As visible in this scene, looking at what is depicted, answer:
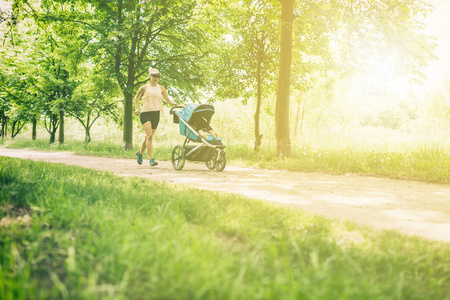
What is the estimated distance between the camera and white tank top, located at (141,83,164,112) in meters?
8.68

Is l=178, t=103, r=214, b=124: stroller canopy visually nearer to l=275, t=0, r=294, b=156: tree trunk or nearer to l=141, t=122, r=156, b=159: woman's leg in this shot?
l=141, t=122, r=156, b=159: woman's leg

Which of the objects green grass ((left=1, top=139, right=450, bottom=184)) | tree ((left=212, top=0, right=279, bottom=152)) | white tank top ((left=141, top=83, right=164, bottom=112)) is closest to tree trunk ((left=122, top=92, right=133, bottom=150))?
tree ((left=212, top=0, right=279, bottom=152))

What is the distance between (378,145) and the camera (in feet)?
32.2

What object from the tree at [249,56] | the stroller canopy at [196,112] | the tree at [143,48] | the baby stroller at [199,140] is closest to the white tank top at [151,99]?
the baby stroller at [199,140]

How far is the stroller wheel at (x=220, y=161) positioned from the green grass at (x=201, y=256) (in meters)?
4.59

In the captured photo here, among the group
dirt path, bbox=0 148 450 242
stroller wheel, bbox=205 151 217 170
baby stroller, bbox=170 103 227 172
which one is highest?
baby stroller, bbox=170 103 227 172

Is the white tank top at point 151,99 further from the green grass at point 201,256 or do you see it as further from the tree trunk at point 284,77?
the green grass at point 201,256

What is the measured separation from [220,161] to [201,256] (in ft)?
20.7

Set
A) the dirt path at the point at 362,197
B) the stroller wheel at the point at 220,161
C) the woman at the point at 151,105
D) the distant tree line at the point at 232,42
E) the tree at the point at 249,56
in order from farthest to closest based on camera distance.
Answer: the tree at the point at 249,56 < the distant tree line at the point at 232,42 < the woman at the point at 151,105 < the stroller wheel at the point at 220,161 < the dirt path at the point at 362,197

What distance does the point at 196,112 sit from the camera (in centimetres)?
802

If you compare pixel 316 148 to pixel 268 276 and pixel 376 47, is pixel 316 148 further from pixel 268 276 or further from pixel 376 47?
pixel 268 276

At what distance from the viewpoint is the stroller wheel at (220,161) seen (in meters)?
8.12

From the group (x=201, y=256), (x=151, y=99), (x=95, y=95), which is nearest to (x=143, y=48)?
(x=95, y=95)

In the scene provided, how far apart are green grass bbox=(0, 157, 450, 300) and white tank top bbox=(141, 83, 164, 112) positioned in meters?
5.50
